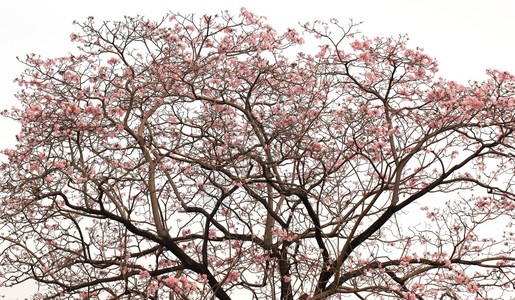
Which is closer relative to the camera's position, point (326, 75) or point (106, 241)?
point (326, 75)

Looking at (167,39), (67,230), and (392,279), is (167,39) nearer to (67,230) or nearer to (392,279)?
(67,230)

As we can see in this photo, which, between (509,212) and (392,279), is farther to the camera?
(509,212)

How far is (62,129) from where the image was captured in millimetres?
7227

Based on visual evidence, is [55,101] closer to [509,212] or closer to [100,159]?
[100,159]

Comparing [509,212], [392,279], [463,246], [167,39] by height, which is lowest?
[392,279]

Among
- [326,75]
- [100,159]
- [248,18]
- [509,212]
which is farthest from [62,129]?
[509,212]

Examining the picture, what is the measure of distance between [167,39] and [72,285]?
3631 millimetres

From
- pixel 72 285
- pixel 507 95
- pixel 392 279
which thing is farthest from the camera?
pixel 72 285

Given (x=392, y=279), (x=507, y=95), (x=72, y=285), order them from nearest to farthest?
(x=507, y=95), (x=392, y=279), (x=72, y=285)

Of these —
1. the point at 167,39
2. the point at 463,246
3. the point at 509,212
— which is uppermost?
the point at 167,39

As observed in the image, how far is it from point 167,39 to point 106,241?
3084 mm

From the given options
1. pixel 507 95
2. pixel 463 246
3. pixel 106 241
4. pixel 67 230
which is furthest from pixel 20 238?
pixel 507 95

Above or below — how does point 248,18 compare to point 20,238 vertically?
above

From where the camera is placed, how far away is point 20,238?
801 centimetres
